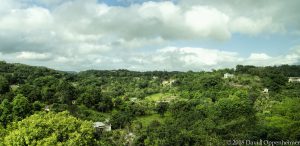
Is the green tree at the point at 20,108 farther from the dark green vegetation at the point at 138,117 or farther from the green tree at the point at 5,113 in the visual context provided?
the green tree at the point at 5,113

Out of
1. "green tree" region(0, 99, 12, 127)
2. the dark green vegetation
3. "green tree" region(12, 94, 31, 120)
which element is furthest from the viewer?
"green tree" region(12, 94, 31, 120)

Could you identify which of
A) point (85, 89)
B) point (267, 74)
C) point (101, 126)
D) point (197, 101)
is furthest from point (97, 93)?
point (267, 74)

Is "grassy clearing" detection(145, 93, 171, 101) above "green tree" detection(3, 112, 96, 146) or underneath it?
underneath

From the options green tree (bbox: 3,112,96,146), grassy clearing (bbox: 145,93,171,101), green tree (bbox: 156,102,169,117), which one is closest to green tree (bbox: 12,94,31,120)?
green tree (bbox: 3,112,96,146)

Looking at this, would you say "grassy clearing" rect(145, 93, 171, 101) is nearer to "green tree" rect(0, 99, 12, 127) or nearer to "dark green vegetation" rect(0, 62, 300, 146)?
"dark green vegetation" rect(0, 62, 300, 146)

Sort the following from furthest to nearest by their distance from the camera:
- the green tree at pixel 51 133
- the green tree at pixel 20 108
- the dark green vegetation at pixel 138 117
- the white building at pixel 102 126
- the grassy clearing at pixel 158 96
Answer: the grassy clearing at pixel 158 96, the white building at pixel 102 126, the green tree at pixel 20 108, the dark green vegetation at pixel 138 117, the green tree at pixel 51 133

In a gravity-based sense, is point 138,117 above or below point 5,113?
below

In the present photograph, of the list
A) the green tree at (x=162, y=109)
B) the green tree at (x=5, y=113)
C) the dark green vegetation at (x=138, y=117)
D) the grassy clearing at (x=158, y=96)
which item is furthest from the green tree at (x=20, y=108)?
the grassy clearing at (x=158, y=96)

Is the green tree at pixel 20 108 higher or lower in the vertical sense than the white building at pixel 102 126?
higher

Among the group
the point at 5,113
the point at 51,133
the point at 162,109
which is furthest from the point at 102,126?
the point at 51,133

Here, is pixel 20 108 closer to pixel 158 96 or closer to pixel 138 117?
pixel 138 117

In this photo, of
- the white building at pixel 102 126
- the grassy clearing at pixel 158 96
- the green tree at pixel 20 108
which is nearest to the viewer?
the green tree at pixel 20 108
